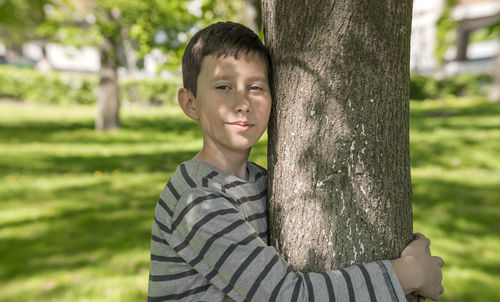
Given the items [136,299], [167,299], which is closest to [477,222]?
[136,299]

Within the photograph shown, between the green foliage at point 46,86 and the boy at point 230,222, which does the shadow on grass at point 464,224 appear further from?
the green foliage at point 46,86

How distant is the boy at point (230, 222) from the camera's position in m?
1.27

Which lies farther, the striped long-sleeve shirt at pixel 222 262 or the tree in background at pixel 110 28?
the tree in background at pixel 110 28

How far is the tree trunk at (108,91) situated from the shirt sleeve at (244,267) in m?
12.3

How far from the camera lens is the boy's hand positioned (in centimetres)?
135

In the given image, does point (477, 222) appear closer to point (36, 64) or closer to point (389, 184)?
point (389, 184)

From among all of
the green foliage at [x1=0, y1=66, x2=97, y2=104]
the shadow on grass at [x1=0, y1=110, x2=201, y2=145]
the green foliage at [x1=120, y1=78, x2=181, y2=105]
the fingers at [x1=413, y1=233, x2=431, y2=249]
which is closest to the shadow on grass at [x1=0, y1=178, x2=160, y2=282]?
the fingers at [x1=413, y1=233, x2=431, y2=249]

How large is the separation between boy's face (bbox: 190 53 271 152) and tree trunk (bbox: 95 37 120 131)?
12113 millimetres

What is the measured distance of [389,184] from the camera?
58.7 inches

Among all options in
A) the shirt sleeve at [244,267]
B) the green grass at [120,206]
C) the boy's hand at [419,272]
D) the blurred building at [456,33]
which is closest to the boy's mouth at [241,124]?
the shirt sleeve at [244,267]

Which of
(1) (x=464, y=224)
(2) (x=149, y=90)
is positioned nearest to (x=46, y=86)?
(2) (x=149, y=90)

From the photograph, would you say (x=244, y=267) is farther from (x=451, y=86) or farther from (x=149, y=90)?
(x=149, y=90)

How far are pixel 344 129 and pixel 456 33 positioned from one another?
31745 millimetres

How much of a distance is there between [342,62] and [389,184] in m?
0.47
